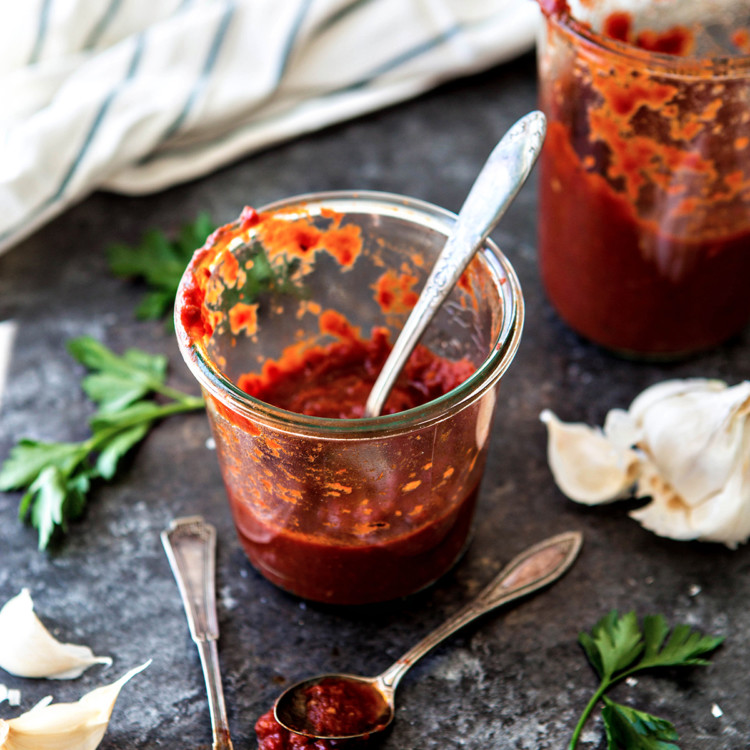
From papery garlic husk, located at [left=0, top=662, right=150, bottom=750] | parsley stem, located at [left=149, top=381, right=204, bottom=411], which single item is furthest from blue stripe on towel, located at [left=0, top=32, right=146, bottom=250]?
papery garlic husk, located at [left=0, top=662, right=150, bottom=750]

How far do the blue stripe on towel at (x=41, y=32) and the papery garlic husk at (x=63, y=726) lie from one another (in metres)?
1.08

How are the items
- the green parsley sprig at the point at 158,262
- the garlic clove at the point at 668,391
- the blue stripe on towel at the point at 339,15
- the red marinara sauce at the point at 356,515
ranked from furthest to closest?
the blue stripe on towel at the point at 339,15, the green parsley sprig at the point at 158,262, the garlic clove at the point at 668,391, the red marinara sauce at the point at 356,515

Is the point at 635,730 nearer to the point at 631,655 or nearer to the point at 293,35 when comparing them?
the point at 631,655

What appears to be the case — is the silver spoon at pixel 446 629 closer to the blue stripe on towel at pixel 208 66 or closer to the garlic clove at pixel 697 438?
the garlic clove at pixel 697 438

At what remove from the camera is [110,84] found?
5.13 ft

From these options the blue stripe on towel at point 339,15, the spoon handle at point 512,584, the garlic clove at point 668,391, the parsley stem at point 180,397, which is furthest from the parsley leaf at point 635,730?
the blue stripe on towel at point 339,15

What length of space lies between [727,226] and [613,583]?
481 millimetres

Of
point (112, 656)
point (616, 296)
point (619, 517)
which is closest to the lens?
point (112, 656)

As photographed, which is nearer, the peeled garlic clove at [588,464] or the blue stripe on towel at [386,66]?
the peeled garlic clove at [588,464]

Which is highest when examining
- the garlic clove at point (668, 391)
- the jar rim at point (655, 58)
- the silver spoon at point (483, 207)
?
the jar rim at point (655, 58)

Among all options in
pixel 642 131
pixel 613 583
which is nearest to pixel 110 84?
pixel 642 131

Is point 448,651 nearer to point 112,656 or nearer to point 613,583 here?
point 613,583

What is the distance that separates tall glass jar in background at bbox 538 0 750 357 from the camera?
3.72ft

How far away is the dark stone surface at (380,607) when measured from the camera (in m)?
1.04
